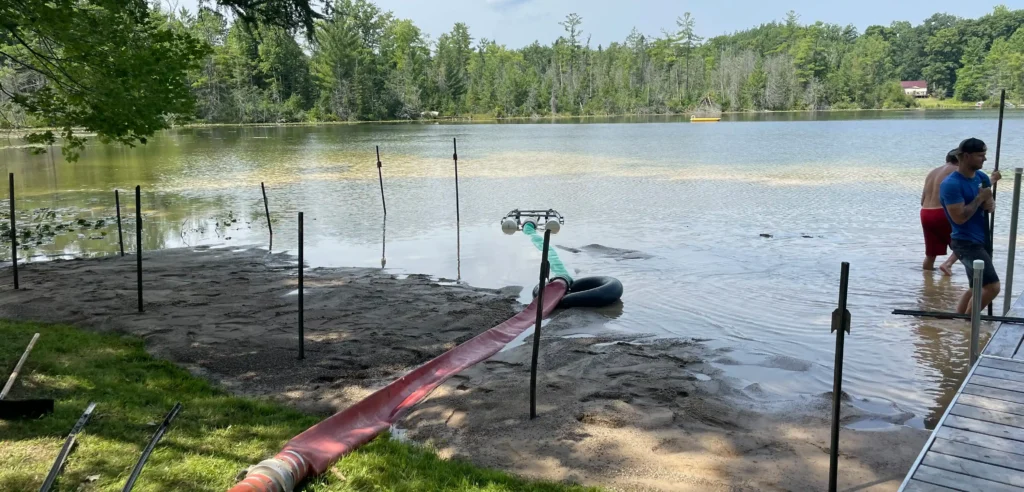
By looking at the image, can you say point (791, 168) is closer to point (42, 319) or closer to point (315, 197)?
point (315, 197)

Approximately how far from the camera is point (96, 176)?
28.3 meters

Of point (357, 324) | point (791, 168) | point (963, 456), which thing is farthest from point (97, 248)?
point (791, 168)

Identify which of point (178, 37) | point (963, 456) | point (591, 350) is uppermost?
point (178, 37)

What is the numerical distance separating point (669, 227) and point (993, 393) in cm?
1200

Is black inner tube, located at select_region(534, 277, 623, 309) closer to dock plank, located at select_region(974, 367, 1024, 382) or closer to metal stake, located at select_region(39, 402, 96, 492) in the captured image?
dock plank, located at select_region(974, 367, 1024, 382)

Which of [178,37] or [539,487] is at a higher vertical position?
[178,37]

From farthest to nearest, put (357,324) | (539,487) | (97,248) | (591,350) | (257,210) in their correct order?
(257,210) → (97,248) → (357,324) → (591,350) → (539,487)

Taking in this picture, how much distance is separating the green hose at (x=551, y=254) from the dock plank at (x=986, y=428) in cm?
624

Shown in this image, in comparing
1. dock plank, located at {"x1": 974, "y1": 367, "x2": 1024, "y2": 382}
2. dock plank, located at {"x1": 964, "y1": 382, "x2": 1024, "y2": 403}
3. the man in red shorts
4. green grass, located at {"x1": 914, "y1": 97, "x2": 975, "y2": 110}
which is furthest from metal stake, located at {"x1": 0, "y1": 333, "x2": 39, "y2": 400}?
green grass, located at {"x1": 914, "y1": 97, "x2": 975, "y2": 110}

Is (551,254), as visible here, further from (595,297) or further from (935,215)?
(935,215)

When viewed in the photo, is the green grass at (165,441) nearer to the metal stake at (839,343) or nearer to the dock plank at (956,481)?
the metal stake at (839,343)

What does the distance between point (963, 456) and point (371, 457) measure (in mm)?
3392

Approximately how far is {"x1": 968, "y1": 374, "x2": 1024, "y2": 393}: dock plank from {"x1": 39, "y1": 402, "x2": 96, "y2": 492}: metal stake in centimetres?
561

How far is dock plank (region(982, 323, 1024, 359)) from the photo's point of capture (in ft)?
17.6
